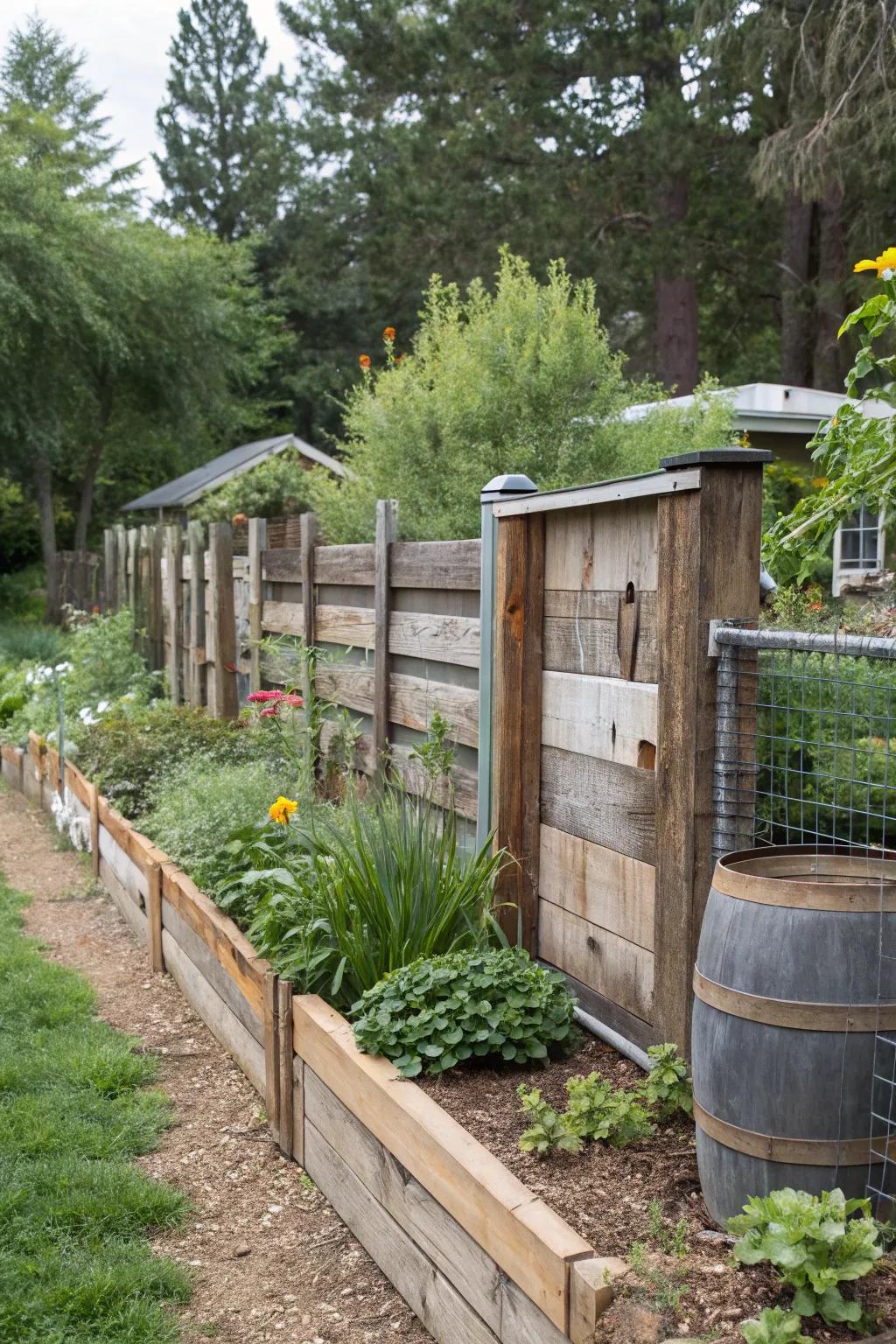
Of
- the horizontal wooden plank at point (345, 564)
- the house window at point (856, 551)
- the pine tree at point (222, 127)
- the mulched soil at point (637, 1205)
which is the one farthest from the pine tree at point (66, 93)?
the mulched soil at point (637, 1205)

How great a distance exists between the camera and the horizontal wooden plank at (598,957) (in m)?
3.10

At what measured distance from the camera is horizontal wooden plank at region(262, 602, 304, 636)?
6786mm

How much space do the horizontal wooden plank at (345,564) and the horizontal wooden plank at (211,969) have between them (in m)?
1.68

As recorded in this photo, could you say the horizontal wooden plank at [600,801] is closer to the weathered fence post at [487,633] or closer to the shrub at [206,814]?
the weathered fence post at [487,633]

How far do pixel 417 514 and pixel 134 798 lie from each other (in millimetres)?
2649

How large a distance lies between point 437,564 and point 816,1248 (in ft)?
9.94

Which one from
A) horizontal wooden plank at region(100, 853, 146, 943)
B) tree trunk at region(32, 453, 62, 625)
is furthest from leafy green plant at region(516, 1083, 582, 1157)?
tree trunk at region(32, 453, 62, 625)

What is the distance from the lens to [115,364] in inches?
907

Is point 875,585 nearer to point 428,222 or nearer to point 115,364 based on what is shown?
point 428,222

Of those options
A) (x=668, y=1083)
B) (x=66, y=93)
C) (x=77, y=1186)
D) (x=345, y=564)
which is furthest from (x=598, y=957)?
(x=66, y=93)

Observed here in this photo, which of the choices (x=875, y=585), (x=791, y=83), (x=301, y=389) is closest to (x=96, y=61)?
(x=301, y=389)

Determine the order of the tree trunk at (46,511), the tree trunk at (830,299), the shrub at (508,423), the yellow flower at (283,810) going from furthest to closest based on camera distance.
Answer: the tree trunk at (46,511) → the tree trunk at (830,299) → the shrub at (508,423) → the yellow flower at (283,810)

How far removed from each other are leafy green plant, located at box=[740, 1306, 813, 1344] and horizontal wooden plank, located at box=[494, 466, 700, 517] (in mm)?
1594

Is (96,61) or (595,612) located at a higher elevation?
(96,61)
